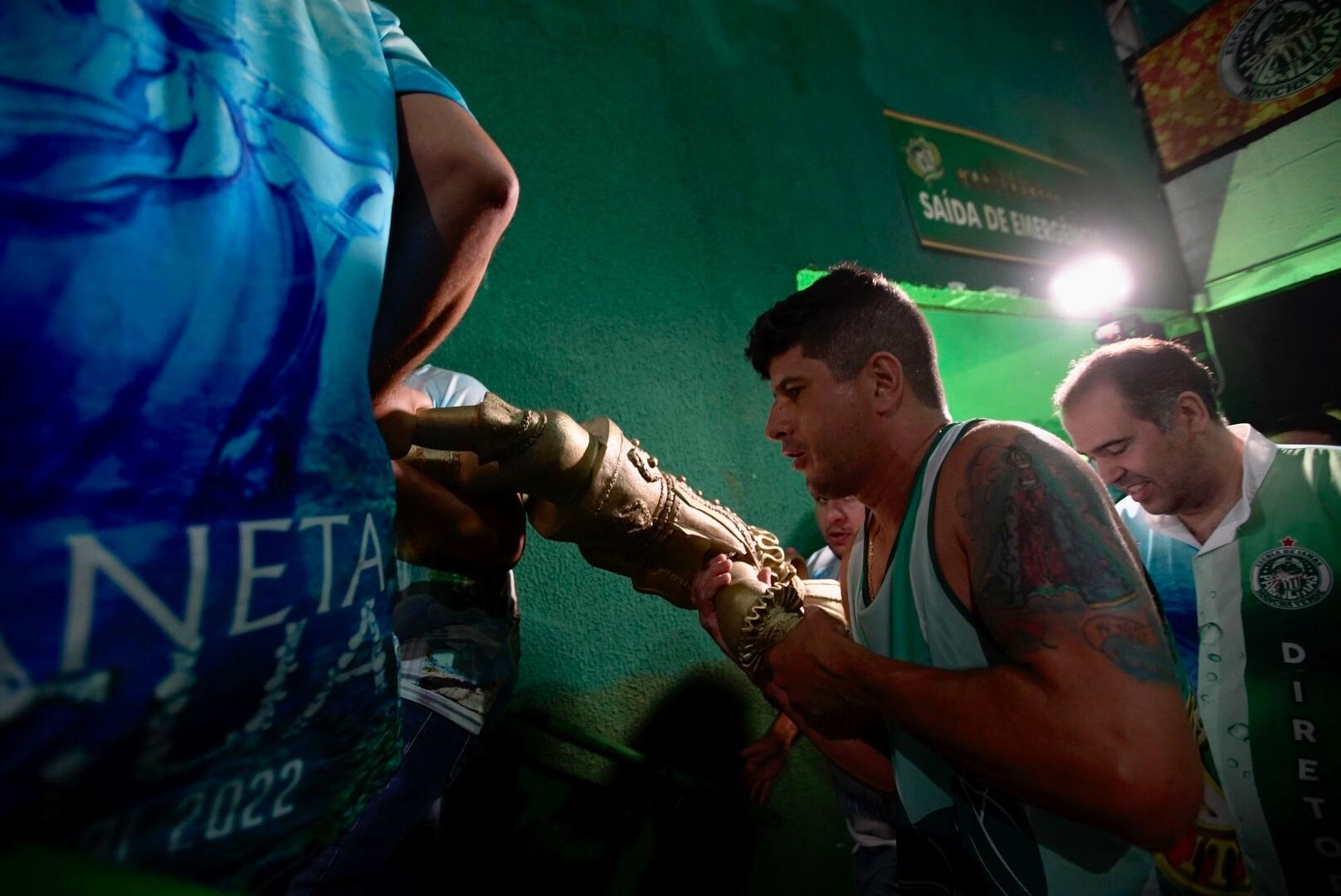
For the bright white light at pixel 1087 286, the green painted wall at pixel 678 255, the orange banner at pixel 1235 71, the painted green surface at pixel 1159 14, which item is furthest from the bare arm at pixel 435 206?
the painted green surface at pixel 1159 14

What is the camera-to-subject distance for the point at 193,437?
1.43ft

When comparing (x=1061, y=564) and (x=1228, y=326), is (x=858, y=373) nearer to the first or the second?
(x=1061, y=564)

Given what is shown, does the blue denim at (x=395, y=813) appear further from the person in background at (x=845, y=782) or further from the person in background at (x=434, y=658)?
the person in background at (x=845, y=782)

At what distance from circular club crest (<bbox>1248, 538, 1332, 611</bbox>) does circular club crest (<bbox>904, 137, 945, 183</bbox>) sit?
10.0 ft

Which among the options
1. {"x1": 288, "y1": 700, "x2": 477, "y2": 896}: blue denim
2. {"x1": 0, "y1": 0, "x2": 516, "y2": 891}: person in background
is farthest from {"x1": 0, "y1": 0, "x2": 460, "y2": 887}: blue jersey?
{"x1": 288, "y1": 700, "x2": 477, "y2": 896}: blue denim

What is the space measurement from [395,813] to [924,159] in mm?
4759

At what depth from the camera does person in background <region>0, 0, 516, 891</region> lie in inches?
14.5

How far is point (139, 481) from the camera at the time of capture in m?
0.41

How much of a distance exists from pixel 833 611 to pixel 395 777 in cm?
116

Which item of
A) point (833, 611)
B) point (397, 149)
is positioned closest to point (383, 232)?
point (397, 149)

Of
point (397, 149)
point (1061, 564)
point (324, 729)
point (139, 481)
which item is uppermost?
point (397, 149)

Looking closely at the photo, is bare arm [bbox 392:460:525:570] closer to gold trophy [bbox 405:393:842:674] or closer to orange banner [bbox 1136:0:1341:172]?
gold trophy [bbox 405:393:842:674]

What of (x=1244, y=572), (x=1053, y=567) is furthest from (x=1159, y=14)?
(x=1053, y=567)

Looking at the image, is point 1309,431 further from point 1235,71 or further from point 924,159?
point 1235,71
